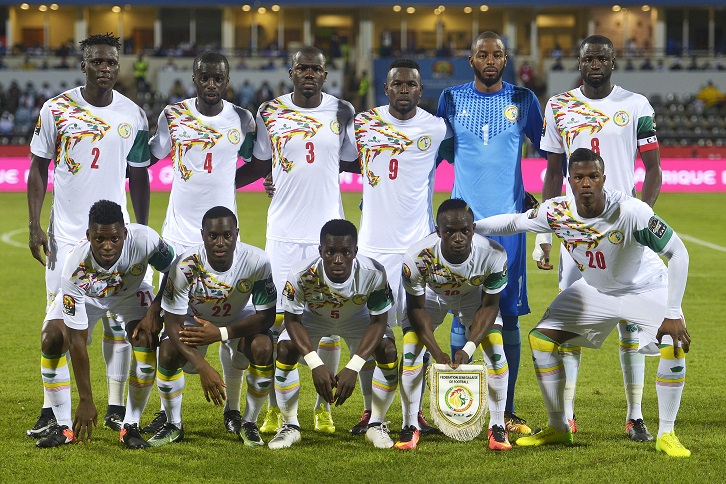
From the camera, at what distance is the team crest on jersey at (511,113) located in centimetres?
679

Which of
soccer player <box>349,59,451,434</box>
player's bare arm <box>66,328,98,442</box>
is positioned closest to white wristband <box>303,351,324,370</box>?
soccer player <box>349,59,451,434</box>

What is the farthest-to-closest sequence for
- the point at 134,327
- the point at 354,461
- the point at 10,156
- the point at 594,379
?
the point at 10,156 → the point at 594,379 → the point at 134,327 → the point at 354,461

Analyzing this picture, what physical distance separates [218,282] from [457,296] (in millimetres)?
1448

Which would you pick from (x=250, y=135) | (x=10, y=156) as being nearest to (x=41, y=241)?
(x=250, y=135)

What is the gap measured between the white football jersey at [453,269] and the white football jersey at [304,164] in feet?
2.59

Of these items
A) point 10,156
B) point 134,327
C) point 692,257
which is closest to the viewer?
point 134,327

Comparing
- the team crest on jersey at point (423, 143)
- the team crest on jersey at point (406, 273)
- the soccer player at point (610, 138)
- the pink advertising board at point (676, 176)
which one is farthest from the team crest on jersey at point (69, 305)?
the pink advertising board at point (676, 176)

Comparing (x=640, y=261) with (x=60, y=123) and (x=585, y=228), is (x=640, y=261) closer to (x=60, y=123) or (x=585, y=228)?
(x=585, y=228)

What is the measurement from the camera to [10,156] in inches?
1037

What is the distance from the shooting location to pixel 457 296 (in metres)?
6.38

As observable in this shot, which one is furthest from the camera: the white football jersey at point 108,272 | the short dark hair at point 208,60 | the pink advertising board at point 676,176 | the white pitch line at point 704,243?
the pink advertising board at point 676,176

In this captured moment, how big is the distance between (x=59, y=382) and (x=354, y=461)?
184cm

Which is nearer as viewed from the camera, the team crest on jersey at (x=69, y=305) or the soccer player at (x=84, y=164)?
the team crest on jersey at (x=69, y=305)

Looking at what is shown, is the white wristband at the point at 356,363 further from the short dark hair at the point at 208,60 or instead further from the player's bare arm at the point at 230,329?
the short dark hair at the point at 208,60
